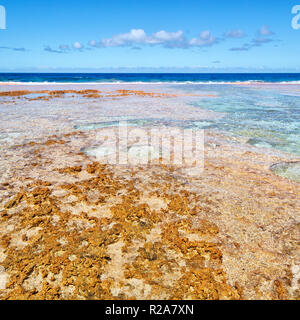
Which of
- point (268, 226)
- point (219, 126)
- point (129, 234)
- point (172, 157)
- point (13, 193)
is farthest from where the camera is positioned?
point (219, 126)

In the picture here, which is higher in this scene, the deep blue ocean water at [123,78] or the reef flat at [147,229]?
the deep blue ocean water at [123,78]

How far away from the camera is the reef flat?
2.50 metres

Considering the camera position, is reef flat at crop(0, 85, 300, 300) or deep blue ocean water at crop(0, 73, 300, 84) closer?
reef flat at crop(0, 85, 300, 300)

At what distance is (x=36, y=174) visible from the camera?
16.3 feet

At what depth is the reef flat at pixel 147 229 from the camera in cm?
250

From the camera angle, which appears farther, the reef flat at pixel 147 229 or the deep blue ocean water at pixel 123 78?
the deep blue ocean water at pixel 123 78

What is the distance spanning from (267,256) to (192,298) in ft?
3.79

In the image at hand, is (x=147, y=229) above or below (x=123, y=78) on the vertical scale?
below

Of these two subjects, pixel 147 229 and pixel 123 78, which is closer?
pixel 147 229

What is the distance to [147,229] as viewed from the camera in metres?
3.35

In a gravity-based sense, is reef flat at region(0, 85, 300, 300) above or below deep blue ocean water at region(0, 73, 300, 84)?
below
